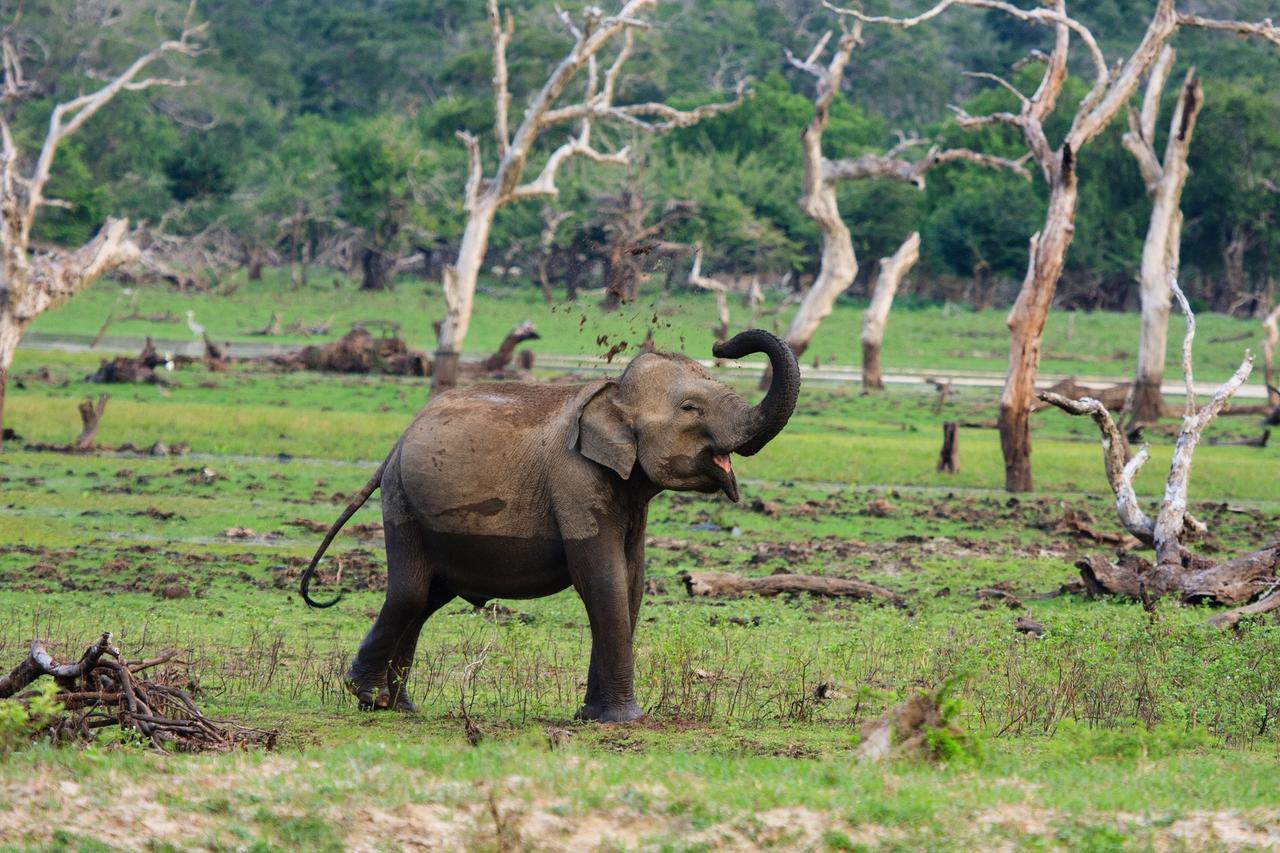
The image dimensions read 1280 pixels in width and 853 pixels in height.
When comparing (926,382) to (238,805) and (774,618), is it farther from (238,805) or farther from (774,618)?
(238,805)

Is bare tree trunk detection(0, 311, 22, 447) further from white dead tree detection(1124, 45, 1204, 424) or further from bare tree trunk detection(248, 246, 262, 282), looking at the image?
bare tree trunk detection(248, 246, 262, 282)

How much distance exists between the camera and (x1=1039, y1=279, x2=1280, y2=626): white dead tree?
13047 mm

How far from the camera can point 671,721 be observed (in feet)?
30.3

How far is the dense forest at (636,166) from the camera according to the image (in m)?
54.9

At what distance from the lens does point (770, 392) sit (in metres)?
8.96

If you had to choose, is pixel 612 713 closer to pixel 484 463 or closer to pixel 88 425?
pixel 484 463

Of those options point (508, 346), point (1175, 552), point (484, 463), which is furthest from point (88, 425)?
point (484, 463)

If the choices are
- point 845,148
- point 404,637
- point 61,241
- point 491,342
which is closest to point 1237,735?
point 404,637

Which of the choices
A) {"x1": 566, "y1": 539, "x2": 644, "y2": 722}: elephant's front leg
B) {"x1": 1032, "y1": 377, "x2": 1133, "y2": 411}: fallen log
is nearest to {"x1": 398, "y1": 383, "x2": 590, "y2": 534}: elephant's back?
{"x1": 566, "y1": 539, "x2": 644, "y2": 722}: elephant's front leg

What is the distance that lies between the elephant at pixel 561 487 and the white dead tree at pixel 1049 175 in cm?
1069

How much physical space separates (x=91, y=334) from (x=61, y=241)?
12074 millimetres

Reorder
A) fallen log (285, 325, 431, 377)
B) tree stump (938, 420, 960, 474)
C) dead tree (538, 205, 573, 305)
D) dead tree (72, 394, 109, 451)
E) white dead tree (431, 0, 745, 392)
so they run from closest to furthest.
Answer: dead tree (72, 394, 109, 451)
tree stump (938, 420, 960, 474)
white dead tree (431, 0, 745, 392)
fallen log (285, 325, 431, 377)
dead tree (538, 205, 573, 305)

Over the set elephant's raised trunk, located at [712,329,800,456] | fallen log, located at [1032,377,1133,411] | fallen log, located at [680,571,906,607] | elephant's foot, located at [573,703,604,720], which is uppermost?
elephant's raised trunk, located at [712,329,800,456]

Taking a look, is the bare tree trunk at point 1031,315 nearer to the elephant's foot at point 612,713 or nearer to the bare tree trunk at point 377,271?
the elephant's foot at point 612,713
